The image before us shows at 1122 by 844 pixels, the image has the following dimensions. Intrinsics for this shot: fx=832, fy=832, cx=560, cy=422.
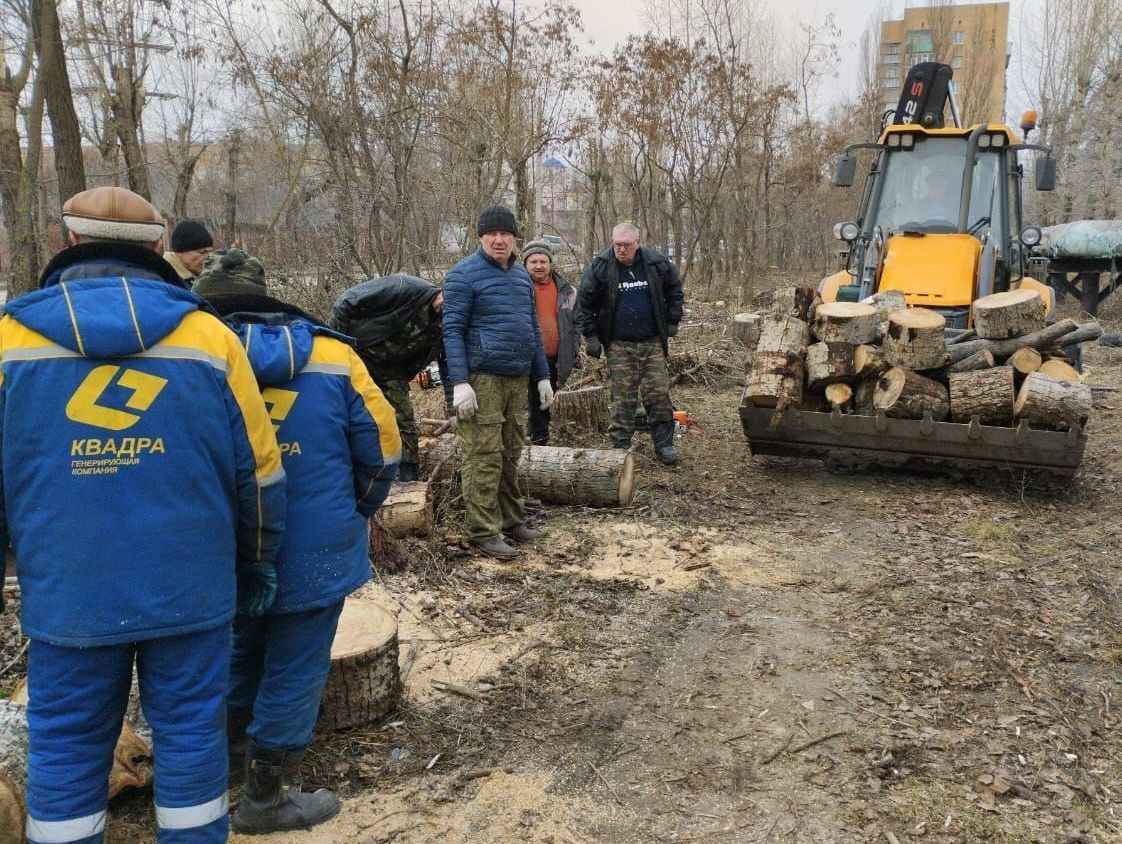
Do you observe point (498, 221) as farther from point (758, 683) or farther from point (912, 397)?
point (912, 397)

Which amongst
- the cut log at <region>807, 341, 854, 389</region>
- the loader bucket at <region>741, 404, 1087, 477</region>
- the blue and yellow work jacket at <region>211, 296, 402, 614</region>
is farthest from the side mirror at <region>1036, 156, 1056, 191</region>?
the blue and yellow work jacket at <region>211, 296, 402, 614</region>

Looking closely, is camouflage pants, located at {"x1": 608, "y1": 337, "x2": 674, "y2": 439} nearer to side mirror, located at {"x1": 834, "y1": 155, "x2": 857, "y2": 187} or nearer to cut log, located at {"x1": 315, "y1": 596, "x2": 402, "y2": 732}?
side mirror, located at {"x1": 834, "y1": 155, "x2": 857, "y2": 187}

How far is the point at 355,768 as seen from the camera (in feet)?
9.78

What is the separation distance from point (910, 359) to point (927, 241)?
1.70 metres

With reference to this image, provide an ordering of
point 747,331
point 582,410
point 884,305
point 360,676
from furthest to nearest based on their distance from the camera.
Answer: point 747,331 < point 582,410 < point 884,305 < point 360,676

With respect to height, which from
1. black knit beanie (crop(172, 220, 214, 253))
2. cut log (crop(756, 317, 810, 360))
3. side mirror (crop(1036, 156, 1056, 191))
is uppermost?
side mirror (crop(1036, 156, 1056, 191))

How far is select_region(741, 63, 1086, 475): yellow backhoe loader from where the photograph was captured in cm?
604

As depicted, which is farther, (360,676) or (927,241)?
(927,241)

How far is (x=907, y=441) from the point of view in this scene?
5.94 m

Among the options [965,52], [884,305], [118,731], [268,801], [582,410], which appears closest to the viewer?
[118,731]

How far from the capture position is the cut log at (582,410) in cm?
725

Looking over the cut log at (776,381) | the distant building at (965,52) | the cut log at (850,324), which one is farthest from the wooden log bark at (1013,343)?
the distant building at (965,52)

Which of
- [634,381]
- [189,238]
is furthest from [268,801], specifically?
[634,381]

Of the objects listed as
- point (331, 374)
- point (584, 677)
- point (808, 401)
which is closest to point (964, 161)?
point (808, 401)
